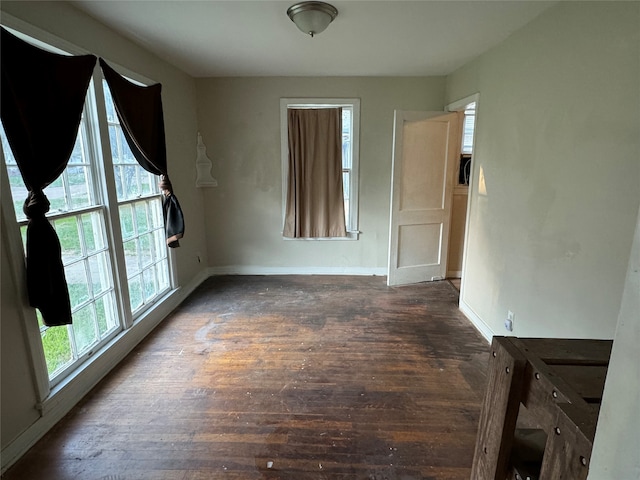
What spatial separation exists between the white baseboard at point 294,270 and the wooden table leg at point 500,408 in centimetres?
360

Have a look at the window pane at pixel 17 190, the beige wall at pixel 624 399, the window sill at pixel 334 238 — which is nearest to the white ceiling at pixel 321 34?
the window pane at pixel 17 190

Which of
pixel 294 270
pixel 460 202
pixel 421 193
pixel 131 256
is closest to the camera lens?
pixel 131 256

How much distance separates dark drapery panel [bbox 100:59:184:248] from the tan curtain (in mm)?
1468

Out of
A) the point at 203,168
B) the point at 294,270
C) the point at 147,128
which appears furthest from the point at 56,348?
the point at 294,270

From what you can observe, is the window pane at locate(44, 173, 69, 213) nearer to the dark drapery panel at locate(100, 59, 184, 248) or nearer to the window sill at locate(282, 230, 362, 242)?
the dark drapery panel at locate(100, 59, 184, 248)

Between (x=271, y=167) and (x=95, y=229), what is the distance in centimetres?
222

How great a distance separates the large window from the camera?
6.82 ft

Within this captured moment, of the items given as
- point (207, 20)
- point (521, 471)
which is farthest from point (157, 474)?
point (207, 20)

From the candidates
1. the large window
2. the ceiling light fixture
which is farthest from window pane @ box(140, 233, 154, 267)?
the ceiling light fixture

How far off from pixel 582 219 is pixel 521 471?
1.55 metres

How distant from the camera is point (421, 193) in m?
3.97

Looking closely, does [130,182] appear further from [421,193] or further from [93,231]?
[421,193]

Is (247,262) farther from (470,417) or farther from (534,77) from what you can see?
(534,77)

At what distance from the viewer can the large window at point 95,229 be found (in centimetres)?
208
